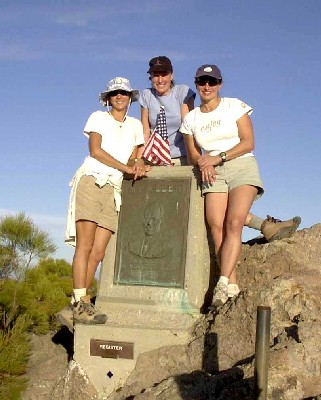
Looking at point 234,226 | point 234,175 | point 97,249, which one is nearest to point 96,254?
point 97,249

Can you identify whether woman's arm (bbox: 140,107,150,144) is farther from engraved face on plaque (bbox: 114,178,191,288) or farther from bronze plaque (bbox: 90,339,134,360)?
bronze plaque (bbox: 90,339,134,360)

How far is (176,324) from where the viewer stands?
241 inches

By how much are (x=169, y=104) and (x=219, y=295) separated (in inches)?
84.1

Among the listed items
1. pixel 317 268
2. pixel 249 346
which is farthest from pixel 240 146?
pixel 249 346

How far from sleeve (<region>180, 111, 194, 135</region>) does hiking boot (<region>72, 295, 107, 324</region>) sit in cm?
186

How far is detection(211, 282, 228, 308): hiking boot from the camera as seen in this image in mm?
5941

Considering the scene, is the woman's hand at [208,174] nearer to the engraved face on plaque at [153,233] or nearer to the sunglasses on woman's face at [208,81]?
the engraved face on plaque at [153,233]

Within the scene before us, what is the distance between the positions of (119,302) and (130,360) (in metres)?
0.68

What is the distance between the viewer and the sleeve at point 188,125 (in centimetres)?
644

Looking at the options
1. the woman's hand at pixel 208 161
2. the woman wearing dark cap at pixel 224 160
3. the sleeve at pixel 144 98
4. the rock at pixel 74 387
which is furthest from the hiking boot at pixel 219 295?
the sleeve at pixel 144 98

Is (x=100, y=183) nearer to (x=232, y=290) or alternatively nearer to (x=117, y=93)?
(x=117, y=93)

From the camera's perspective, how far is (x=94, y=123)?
6555 millimetres

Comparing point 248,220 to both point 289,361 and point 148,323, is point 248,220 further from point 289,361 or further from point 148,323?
point 289,361

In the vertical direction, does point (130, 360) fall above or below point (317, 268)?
below
